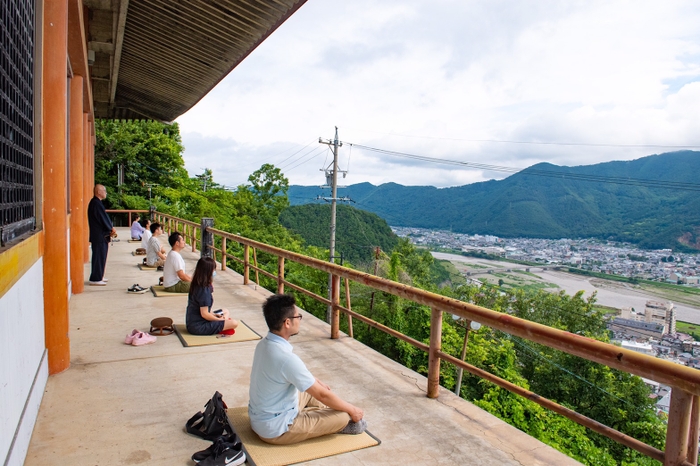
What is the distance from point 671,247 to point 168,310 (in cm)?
8346

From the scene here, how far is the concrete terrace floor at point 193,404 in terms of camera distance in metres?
3.17

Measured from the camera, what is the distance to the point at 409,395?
13.8ft

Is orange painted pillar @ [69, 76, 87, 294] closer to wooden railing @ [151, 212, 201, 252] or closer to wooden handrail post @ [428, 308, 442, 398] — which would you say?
wooden handrail post @ [428, 308, 442, 398]

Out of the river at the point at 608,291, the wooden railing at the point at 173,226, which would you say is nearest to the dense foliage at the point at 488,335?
the wooden railing at the point at 173,226

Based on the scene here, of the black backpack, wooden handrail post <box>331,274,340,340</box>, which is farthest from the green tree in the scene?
the black backpack

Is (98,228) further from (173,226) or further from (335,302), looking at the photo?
(173,226)

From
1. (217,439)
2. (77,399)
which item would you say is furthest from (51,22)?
(217,439)

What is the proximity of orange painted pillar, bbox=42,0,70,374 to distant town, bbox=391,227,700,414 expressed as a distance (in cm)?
2546

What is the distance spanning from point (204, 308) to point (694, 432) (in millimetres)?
4666

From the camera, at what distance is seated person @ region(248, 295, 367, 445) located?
3039 mm

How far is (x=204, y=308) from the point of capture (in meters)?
5.65

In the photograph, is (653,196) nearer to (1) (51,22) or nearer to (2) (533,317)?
(2) (533,317)

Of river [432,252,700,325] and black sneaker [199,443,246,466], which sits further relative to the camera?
river [432,252,700,325]

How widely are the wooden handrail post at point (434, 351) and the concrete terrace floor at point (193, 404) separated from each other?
10 centimetres
